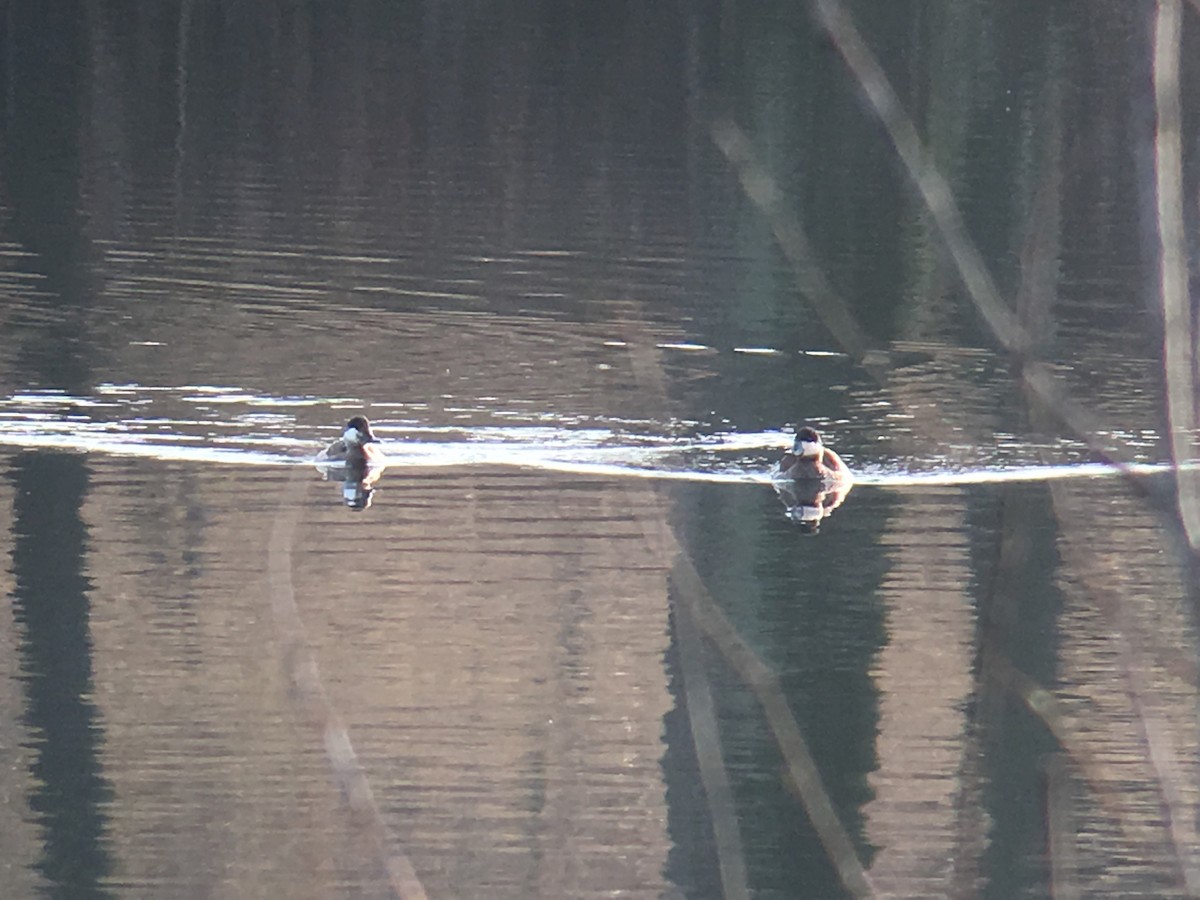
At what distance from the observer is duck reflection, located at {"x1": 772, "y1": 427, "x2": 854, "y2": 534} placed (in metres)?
14.7

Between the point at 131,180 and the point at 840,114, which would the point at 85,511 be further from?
the point at 840,114

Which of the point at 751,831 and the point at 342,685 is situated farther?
the point at 342,685

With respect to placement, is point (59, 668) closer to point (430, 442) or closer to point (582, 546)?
point (582, 546)

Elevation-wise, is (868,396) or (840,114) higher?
(840,114)

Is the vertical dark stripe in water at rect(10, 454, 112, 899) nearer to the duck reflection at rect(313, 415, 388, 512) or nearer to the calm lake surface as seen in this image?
the calm lake surface

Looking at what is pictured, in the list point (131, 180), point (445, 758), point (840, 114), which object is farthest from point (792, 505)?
point (840, 114)

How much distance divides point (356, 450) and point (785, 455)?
2.71 m

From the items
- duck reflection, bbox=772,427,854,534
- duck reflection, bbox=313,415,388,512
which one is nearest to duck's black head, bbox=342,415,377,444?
duck reflection, bbox=313,415,388,512

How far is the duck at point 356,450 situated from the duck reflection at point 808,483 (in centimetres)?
253

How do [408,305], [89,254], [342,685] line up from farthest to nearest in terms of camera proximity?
[89,254], [408,305], [342,685]

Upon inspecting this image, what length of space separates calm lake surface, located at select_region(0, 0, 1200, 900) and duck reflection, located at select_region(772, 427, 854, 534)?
2.4 inches

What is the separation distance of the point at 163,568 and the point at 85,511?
143 cm

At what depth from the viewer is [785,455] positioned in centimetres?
1516

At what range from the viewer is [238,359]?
1844 centimetres
